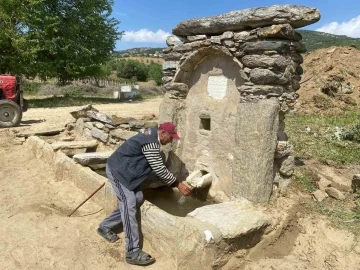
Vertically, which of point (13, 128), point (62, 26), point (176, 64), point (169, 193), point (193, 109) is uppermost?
point (62, 26)

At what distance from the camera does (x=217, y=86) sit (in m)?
5.38

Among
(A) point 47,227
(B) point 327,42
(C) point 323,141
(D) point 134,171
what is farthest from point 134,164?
(B) point 327,42

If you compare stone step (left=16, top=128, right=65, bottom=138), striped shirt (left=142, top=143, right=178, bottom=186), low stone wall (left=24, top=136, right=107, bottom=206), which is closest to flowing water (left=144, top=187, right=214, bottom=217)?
low stone wall (left=24, top=136, right=107, bottom=206)

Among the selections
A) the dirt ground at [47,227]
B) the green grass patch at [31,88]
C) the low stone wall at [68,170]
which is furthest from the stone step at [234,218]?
the green grass patch at [31,88]

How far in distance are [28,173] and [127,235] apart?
3.57 meters

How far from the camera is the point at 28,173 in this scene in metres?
6.76

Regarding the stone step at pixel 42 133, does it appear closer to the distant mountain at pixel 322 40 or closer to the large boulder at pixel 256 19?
the distant mountain at pixel 322 40

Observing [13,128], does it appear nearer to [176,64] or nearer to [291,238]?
[176,64]

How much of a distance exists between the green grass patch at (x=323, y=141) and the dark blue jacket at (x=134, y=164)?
420 centimetres

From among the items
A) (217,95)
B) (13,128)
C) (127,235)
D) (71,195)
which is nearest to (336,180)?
(217,95)

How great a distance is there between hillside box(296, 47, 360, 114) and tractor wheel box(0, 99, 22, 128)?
10.8 m

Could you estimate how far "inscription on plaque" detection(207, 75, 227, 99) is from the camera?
5.28 meters

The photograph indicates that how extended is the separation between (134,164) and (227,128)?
66.8 inches

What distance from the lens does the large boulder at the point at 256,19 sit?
4180mm
